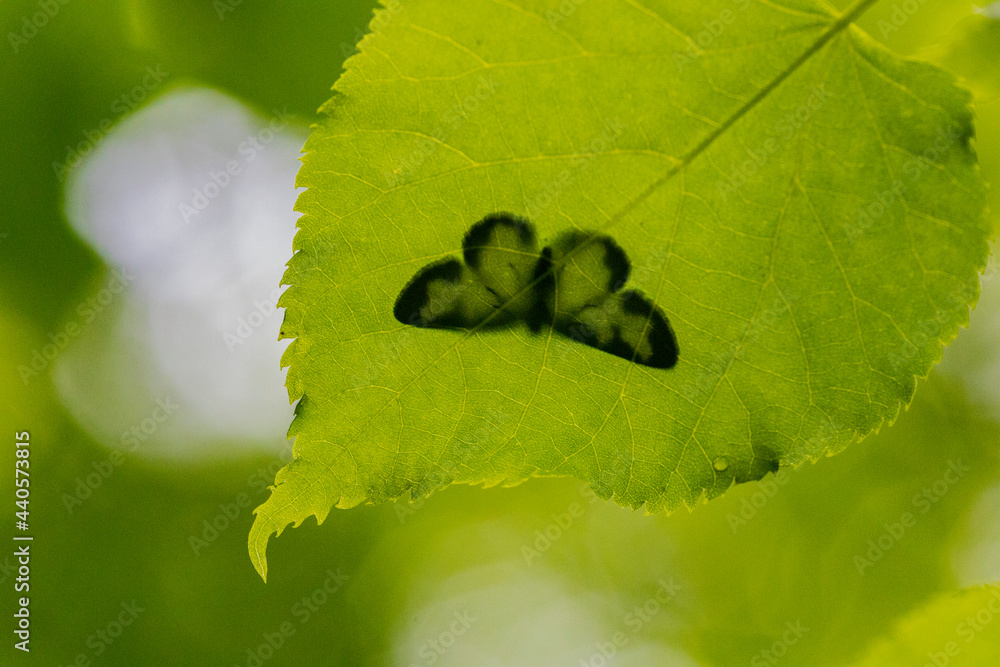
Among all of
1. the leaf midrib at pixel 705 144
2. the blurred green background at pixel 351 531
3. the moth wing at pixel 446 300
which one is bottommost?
the blurred green background at pixel 351 531

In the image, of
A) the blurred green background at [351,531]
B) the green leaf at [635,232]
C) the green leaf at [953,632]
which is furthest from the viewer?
the blurred green background at [351,531]

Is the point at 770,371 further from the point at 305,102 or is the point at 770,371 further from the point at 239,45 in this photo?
the point at 239,45

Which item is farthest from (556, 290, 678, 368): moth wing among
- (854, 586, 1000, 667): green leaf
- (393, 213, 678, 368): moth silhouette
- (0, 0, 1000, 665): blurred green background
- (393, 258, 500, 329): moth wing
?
(0, 0, 1000, 665): blurred green background

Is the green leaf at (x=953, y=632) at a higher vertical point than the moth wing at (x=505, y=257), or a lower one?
lower

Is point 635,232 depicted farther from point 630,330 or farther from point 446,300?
point 446,300

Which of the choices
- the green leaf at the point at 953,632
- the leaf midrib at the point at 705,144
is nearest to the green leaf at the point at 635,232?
the leaf midrib at the point at 705,144

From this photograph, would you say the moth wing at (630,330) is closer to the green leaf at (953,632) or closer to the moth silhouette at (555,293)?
the moth silhouette at (555,293)

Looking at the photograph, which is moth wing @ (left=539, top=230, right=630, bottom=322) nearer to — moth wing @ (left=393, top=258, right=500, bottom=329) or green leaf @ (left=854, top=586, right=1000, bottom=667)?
moth wing @ (left=393, top=258, right=500, bottom=329)
